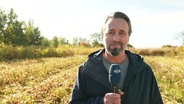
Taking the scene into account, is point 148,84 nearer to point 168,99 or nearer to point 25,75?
point 168,99

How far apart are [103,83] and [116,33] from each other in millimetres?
454

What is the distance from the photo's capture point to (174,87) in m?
11.3

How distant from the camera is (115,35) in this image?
3.19 metres

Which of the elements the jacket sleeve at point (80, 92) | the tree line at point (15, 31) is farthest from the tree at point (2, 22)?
the jacket sleeve at point (80, 92)

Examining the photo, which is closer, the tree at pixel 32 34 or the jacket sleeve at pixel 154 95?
the jacket sleeve at pixel 154 95

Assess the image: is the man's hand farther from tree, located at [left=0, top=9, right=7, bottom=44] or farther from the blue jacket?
tree, located at [left=0, top=9, right=7, bottom=44]

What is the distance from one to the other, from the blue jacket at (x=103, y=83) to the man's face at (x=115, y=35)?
0.63 ft

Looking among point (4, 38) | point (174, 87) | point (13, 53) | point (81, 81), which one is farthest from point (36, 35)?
point (81, 81)

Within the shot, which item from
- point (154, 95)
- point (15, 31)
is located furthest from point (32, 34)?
point (154, 95)

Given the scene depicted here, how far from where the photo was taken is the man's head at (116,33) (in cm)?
316

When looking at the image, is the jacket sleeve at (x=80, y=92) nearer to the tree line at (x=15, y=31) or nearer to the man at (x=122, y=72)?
the man at (x=122, y=72)

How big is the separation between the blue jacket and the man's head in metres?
0.20

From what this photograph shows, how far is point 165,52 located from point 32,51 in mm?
23783

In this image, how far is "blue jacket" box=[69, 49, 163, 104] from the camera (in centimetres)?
321
